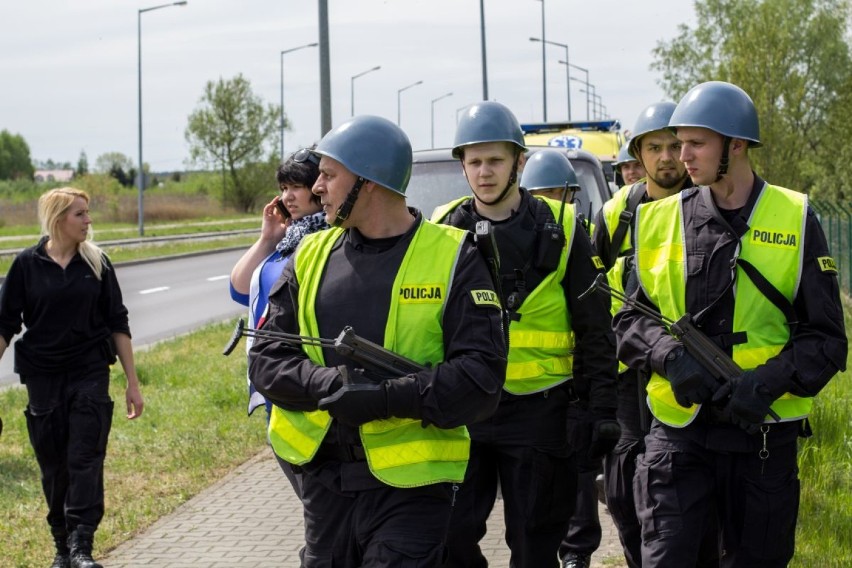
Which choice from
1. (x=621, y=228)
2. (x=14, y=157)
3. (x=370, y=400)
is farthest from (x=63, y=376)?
(x=14, y=157)

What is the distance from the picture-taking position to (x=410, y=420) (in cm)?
392

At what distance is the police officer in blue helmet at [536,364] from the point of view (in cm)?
512

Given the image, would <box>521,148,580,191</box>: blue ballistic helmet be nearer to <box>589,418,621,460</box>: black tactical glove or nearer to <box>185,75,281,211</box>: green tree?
<box>589,418,621,460</box>: black tactical glove

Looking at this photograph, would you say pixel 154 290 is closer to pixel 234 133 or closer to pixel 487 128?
pixel 487 128

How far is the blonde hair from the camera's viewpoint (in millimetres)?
6957

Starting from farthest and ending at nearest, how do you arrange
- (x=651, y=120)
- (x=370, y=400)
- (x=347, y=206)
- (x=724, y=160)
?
(x=651, y=120) < (x=724, y=160) < (x=347, y=206) < (x=370, y=400)

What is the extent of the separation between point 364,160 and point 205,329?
15.7 metres

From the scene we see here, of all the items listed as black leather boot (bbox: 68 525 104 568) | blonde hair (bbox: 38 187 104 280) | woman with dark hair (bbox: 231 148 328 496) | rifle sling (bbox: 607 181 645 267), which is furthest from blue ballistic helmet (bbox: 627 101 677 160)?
black leather boot (bbox: 68 525 104 568)

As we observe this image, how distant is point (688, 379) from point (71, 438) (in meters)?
3.67

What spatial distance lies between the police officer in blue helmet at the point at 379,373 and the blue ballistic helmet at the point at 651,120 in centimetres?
224

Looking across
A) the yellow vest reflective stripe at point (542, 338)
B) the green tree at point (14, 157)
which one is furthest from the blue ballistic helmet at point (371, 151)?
the green tree at point (14, 157)

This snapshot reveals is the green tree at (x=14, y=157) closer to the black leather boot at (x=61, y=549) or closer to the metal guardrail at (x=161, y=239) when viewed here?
the metal guardrail at (x=161, y=239)

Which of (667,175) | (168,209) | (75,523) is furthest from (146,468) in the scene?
(168,209)

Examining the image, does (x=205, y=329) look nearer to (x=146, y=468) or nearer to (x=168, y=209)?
(x=146, y=468)
